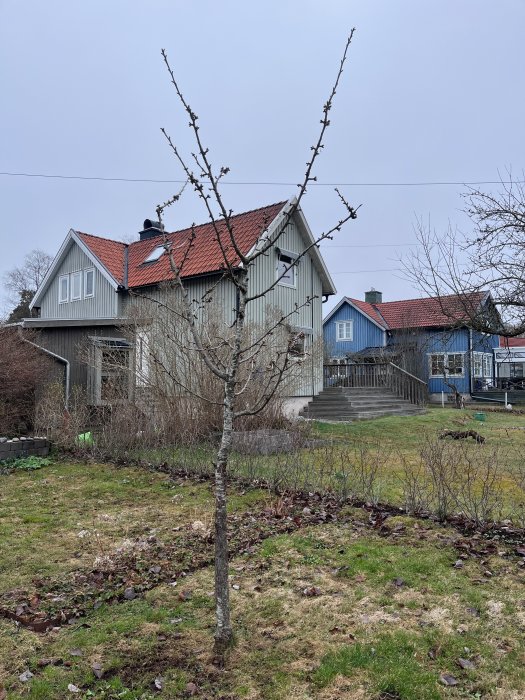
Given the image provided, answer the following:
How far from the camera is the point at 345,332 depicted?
116ft

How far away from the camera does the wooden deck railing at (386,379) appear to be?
21.1 meters

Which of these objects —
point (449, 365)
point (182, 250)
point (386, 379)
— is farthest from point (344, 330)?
point (449, 365)

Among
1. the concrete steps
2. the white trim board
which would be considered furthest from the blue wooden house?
the white trim board

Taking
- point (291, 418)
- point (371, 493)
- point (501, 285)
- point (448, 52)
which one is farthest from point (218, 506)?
point (448, 52)

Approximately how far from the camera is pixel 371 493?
6.47m

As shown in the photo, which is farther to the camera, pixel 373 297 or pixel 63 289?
pixel 373 297

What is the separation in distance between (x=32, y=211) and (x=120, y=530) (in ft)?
72.5

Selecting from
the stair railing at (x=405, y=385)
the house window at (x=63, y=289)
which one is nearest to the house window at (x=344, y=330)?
the stair railing at (x=405, y=385)

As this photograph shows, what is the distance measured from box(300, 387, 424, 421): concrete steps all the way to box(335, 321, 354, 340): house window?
14.9m

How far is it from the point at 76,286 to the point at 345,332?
61.5 feet

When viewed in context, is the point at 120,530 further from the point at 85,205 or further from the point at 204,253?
the point at 85,205

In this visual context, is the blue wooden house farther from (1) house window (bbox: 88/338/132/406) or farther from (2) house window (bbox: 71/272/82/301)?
(1) house window (bbox: 88/338/132/406)

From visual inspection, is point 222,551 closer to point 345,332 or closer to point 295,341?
point 295,341

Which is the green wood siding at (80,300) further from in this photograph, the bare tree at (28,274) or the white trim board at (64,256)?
the bare tree at (28,274)
